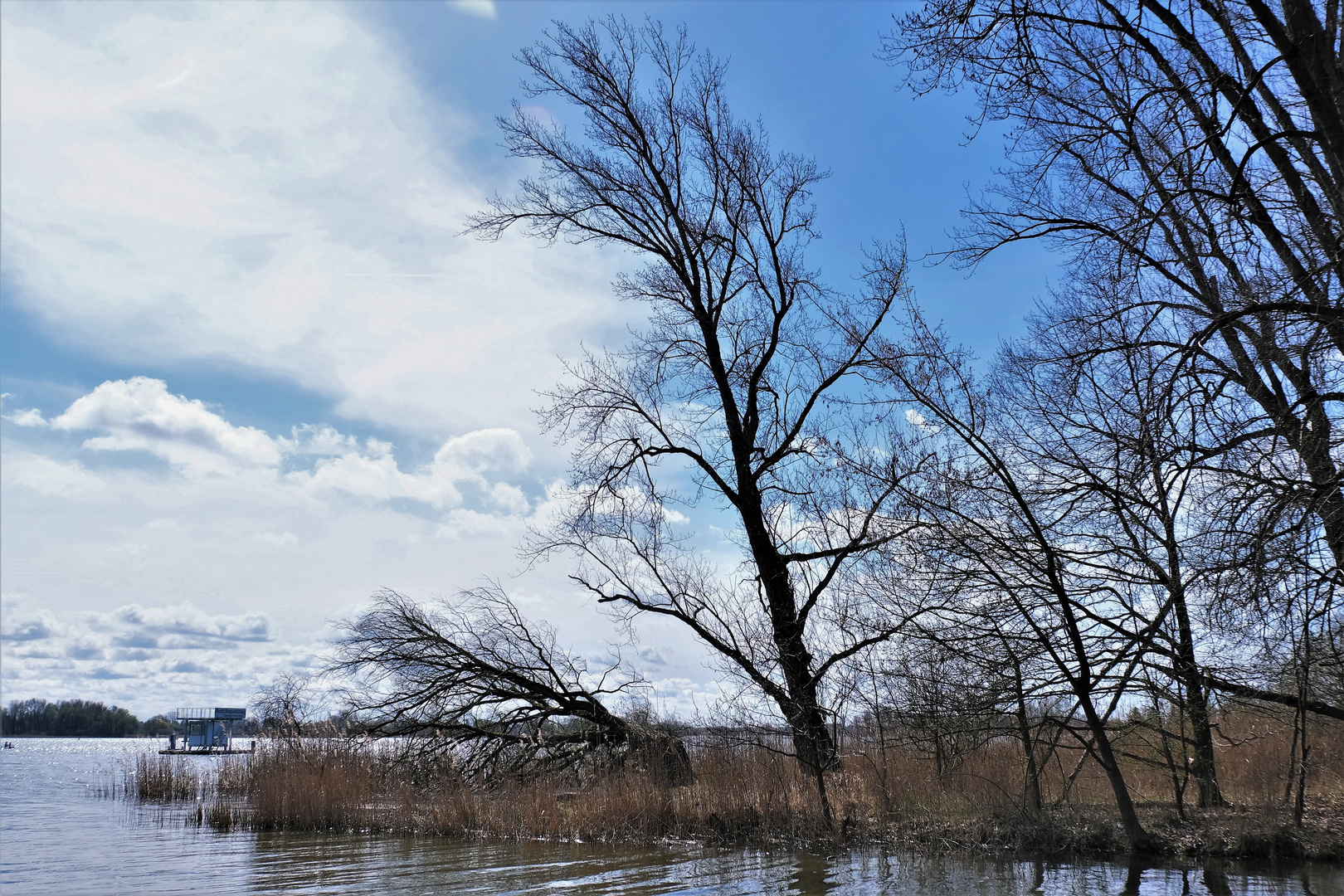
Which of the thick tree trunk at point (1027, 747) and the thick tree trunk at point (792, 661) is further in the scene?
the thick tree trunk at point (792, 661)

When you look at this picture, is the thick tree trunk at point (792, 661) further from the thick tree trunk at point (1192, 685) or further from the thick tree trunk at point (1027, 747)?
the thick tree trunk at point (1192, 685)

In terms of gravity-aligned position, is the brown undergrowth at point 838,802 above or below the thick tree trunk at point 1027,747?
below

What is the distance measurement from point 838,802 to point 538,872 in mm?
4399

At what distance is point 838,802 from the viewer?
12891 mm

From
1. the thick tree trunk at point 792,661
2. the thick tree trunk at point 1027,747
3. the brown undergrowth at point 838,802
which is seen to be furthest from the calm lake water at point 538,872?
the thick tree trunk at point 792,661

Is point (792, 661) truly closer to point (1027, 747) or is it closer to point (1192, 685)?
point (1027, 747)

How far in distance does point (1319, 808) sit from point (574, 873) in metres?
8.93

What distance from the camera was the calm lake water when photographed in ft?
30.0

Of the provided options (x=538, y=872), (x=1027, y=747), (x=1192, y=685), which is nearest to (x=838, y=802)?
(x=1027, y=747)

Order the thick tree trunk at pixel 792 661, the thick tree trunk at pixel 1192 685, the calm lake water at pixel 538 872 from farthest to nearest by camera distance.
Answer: the thick tree trunk at pixel 792 661 → the thick tree trunk at pixel 1192 685 → the calm lake water at pixel 538 872

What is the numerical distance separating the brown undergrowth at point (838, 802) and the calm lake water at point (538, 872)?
1.91 feet

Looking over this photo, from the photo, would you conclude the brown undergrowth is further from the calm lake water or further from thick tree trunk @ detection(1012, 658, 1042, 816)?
the calm lake water

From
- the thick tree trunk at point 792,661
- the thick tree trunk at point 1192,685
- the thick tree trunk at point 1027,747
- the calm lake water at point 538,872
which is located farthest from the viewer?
the thick tree trunk at point 792,661

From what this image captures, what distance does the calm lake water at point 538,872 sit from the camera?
9148 mm
